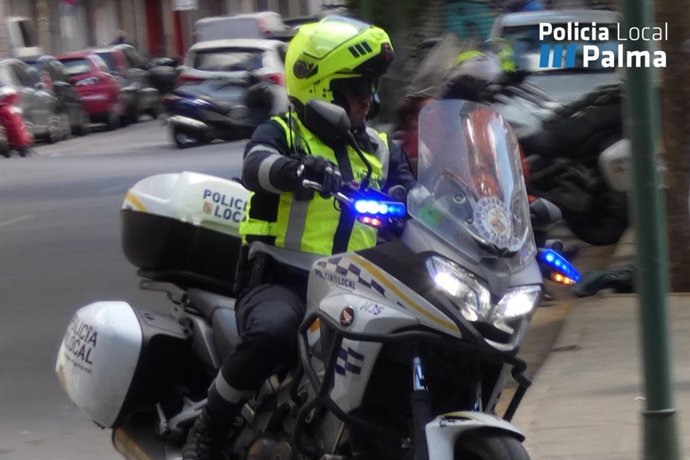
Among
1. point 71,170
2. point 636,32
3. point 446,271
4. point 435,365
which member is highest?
point 636,32

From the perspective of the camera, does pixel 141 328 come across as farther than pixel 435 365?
Yes

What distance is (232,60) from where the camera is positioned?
25.8 metres

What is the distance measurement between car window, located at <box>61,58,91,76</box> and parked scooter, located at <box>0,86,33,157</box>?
24.3 ft

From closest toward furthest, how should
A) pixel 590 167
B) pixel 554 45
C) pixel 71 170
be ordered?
pixel 590 167 < pixel 554 45 < pixel 71 170

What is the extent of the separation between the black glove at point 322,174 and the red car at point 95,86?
2706cm

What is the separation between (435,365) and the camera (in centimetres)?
427

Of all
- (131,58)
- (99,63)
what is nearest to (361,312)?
(99,63)

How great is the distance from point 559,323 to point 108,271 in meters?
4.30

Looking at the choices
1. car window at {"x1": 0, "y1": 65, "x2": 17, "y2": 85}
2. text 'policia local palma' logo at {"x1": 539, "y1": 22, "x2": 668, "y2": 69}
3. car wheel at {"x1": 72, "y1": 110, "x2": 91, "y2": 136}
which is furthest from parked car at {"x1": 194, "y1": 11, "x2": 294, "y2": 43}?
text 'policia local palma' logo at {"x1": 539, "y1": 22, "x2": 668, "y2": 69}

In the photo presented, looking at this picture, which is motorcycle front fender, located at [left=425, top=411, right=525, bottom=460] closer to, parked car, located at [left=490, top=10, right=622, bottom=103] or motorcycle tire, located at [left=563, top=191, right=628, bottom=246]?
motorcycle tire, located at [left=563, top=191, right=628, bottom=246]

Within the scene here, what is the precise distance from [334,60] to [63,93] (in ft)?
83.3

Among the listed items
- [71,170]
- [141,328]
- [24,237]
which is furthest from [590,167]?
[71,170]

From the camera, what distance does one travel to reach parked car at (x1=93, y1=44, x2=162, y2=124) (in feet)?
109

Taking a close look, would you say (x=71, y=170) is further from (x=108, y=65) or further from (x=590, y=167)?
(x=108, y=65)
